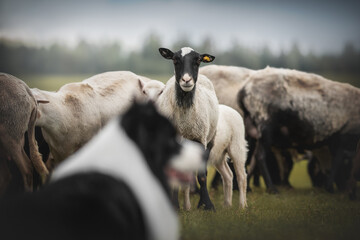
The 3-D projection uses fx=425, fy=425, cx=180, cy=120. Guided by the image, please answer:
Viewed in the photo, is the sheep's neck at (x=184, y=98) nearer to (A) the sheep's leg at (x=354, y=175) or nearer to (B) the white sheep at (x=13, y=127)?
(B) the white sheep at (x=13, y=127)

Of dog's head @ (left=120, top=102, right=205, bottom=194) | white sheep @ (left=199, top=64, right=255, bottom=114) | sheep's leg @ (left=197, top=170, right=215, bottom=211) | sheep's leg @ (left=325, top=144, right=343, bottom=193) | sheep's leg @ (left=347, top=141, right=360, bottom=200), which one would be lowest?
sheep's leg @ (left=325, top=144, right=343, bottom=193)

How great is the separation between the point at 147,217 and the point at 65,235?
575 mm

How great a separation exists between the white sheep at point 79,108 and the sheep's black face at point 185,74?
83cm

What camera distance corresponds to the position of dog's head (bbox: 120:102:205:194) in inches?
123

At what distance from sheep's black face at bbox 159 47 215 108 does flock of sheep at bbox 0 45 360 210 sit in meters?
0.02

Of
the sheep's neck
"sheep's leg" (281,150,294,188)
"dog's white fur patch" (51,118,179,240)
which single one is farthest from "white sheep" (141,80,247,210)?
"dog's white fur patch" (51,118,179,240)

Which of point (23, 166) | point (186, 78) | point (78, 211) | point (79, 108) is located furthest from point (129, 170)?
point (79, 108)

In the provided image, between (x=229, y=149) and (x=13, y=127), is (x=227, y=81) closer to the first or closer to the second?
(x=229, y=149)

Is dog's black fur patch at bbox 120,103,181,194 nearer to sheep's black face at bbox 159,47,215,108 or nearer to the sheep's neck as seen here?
sheep's black face at bbox 159,47,215,108

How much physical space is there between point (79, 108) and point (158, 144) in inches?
222

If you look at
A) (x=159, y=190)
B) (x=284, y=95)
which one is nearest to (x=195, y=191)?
(x=284, y=95)

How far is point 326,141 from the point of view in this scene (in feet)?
40.6

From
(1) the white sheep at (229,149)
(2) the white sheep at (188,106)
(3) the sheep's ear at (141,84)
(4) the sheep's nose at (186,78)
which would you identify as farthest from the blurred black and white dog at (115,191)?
(3) the sheep's ear at (141,84)

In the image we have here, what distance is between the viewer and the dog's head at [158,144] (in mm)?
3137
